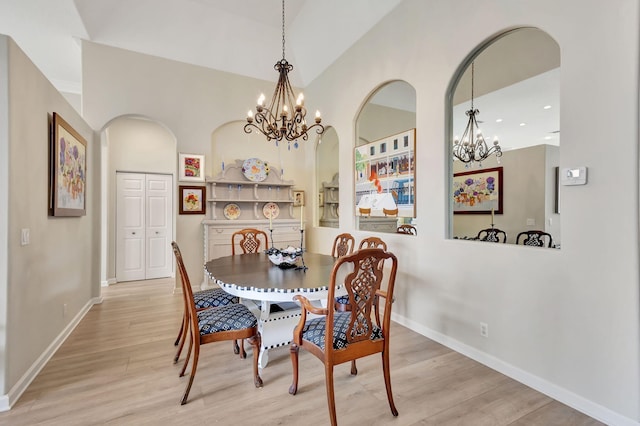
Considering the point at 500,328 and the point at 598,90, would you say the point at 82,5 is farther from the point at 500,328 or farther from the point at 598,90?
the point at 500,328

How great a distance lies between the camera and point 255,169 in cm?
498

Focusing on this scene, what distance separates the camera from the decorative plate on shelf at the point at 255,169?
16.2 ft

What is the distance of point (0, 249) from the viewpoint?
6.18 feet

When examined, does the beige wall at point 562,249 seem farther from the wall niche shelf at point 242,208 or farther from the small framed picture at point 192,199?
the small framed picture at point 192,199

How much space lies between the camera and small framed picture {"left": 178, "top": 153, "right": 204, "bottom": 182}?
4535 mm

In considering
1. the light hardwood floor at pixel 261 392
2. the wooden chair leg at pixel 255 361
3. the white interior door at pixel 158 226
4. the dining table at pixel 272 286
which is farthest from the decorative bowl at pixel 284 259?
the white interior door at pixel 158 226

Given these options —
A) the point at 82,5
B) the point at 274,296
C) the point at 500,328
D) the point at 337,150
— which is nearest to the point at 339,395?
the point at 274,296

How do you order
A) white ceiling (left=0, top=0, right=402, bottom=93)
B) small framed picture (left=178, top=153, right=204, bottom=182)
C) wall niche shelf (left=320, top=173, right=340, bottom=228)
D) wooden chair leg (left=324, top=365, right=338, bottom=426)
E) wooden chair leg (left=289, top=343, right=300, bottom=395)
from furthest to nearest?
wall niche shelf (left=320, top=173, right=340, bottom=228) → small framed picture (left=178, top=153, right=204, bottom=182) → white ceiling (left=0, top=0, right=402, bottom=93) → wooden chair leg (left=289, top=343, right=300, bottom=395) → wooden chair leg (left=324, top=365, right=338, bottom=426)

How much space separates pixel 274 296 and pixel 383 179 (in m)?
2.17

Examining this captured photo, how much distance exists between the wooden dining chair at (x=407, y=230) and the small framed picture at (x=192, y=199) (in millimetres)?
3011

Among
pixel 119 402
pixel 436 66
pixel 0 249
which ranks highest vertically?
pixel 436 66

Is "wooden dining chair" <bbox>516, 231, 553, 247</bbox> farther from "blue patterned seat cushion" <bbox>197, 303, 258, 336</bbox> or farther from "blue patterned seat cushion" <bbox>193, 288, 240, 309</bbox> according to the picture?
"blue patterned seat cushion" <bbox>193, 288, 240, 309</bbox>

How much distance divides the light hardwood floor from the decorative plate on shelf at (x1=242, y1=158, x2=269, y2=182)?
9.20 ft

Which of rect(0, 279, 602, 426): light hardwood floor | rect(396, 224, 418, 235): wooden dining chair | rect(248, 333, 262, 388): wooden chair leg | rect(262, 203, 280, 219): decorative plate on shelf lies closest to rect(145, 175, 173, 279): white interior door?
rect(262, 203, 280, 219): decorative plate on shelf
